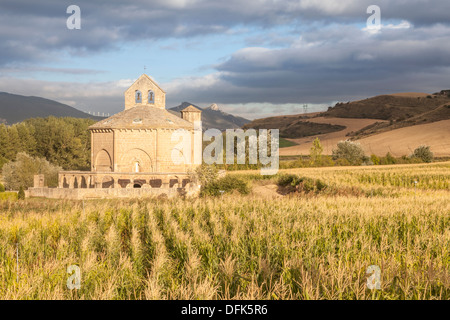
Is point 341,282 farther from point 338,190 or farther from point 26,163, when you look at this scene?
point 26,163

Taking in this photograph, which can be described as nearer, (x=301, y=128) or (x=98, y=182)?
(x=98, y=182)

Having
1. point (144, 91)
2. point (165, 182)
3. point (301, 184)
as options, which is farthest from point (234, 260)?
point (144, 91)

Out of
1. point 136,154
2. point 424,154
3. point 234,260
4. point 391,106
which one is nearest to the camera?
point 234,260

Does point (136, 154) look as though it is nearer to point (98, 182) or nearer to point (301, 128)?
point (98, 182)

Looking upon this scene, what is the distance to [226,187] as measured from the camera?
100ft

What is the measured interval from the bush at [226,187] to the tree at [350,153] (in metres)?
33.2

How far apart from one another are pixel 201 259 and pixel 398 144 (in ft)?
266

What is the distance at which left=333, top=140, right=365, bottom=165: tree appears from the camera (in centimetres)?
6050

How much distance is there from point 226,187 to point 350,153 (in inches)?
1420

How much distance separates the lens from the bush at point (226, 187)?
3034 centimetres

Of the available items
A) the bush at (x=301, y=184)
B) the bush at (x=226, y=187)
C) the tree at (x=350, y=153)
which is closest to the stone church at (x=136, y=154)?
the bush at (x=226, y=187)

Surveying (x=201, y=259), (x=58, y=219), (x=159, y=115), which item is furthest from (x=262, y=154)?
(x=201, y=259)

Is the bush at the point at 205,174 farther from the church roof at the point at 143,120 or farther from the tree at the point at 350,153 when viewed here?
the tree at the point at 350,153
